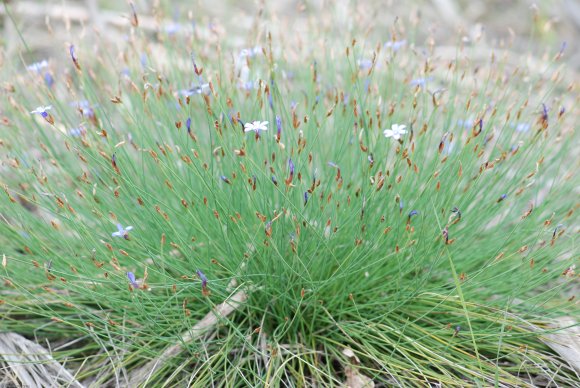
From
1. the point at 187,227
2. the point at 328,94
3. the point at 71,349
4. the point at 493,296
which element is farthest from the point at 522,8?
the point at 71,349

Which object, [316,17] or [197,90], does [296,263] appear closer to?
[197,90]

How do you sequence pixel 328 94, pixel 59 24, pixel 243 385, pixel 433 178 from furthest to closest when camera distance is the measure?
pixel 59 24, pixel 328 94, pixel 243 385, pixel 433 178

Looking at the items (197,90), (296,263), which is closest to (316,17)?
(197,90)

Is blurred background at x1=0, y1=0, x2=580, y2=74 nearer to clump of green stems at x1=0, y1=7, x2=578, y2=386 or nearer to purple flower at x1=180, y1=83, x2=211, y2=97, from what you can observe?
purple flower at x1=180, y1=83, x2=211, y2=97

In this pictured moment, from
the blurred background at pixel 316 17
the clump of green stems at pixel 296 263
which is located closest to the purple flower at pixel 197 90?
the clump of green stems at pixel 296 263

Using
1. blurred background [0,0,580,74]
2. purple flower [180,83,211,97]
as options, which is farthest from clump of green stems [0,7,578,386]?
blurred background [0,0,580,74]

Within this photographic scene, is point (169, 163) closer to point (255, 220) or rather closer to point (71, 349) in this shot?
point (255, 220)

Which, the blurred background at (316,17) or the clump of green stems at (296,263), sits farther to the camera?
the blurred background at (316,17)

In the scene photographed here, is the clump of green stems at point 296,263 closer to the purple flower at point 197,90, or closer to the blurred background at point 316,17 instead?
the purple flower at point 197,90

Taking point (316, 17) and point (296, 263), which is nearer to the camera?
point (296, 263)

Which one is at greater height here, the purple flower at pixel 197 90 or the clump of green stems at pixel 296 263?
the purple flower at pixel 197 90

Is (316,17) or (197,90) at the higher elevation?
(197,90)
